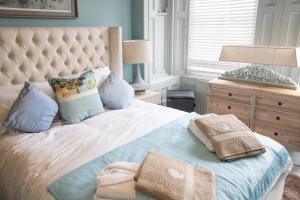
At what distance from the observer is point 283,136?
2637 mm

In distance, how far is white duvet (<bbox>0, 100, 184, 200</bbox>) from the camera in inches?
55.0

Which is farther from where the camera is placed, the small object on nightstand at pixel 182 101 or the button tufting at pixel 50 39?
the small object on nightstand at pixel 182 101

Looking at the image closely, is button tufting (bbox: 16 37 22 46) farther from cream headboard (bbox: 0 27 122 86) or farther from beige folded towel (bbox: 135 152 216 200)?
beige folded towel (bbox: 135 152 216 200)

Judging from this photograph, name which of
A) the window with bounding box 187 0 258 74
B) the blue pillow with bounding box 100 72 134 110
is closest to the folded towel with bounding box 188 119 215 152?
the blue pillow with bounding box 100 72 134 110

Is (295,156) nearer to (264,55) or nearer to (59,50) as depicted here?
(264,55)

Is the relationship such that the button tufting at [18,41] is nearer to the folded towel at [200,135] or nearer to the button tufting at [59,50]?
the button tufting at [59,50]

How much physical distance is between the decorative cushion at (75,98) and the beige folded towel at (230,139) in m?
0.99

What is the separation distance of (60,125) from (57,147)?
446 millimetres

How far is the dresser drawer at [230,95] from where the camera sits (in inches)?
111

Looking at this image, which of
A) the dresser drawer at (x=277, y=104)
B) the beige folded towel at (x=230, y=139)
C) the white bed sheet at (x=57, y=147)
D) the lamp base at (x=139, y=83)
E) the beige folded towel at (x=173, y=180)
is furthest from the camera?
the lamp base at (x=139, y=83)

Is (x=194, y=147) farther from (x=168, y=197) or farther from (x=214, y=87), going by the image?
(x=214, y=87)

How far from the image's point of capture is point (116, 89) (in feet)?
8.25

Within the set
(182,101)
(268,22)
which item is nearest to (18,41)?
(182,101)

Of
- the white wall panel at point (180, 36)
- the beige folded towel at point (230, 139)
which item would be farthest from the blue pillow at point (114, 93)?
the white wall panel at point (180, 36)
